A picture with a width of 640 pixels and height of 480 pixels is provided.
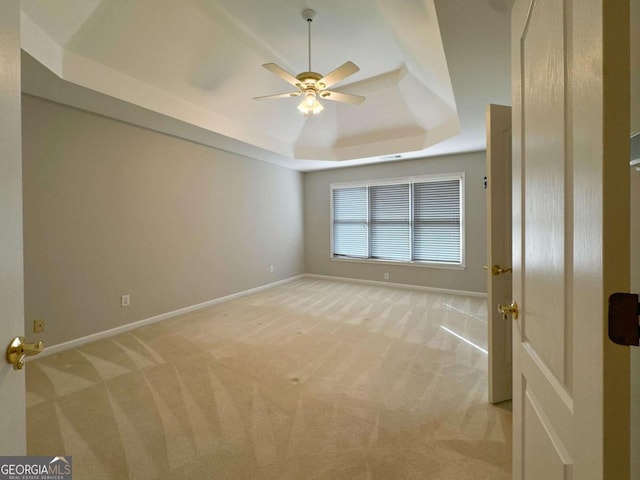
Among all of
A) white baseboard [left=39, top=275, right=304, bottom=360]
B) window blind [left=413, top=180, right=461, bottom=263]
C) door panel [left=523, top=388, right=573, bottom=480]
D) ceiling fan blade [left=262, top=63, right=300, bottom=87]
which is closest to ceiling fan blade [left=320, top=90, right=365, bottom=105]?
ceiling fan blade [left=262, top=63, right=300, bottom=87]

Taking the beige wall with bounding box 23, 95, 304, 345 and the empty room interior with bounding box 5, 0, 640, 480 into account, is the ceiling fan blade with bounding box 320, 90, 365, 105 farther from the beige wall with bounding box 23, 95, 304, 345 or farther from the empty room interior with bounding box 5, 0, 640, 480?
the beige wall with bounding box 23, 95, 304, 345

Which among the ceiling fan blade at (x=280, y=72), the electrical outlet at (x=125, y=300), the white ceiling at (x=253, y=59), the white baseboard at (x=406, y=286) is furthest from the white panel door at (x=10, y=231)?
the white baseboard at (x=406, y=286)

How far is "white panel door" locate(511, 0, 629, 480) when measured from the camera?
0.43m

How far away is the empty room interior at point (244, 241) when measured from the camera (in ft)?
5.60

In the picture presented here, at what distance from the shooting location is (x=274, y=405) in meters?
1.98

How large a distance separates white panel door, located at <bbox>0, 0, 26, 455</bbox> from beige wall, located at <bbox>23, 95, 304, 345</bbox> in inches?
112

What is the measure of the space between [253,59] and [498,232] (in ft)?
10.7

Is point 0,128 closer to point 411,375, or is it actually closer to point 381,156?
point 411,375

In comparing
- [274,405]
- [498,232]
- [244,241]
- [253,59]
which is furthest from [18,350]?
[244,241]

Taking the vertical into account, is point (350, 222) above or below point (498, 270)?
above

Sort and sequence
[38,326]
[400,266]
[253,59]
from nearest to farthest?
[38,326]
[253,59]
[400,266]

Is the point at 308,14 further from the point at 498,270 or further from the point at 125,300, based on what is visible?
the point at 125,300

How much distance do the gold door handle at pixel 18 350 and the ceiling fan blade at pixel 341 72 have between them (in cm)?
250

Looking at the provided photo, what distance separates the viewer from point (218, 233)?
15.1 feet
